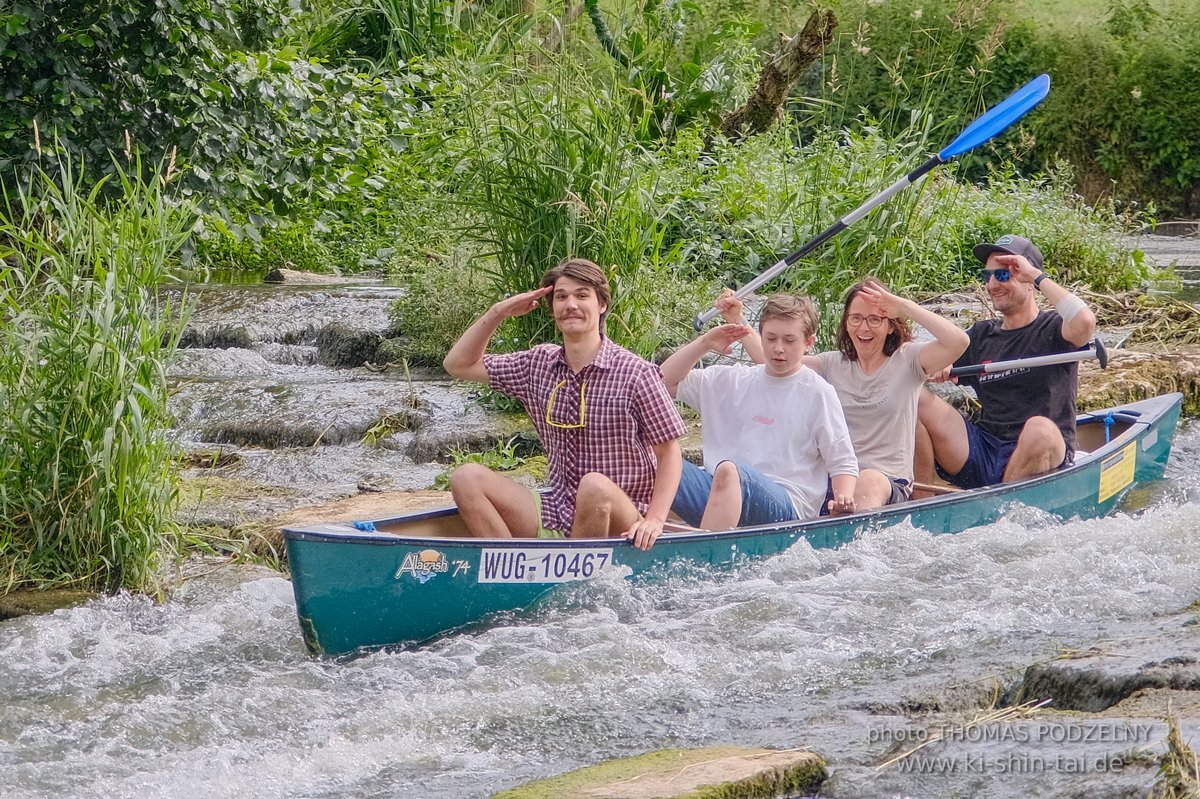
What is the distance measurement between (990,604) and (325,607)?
208cm

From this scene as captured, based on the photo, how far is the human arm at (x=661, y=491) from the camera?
4.39 meters

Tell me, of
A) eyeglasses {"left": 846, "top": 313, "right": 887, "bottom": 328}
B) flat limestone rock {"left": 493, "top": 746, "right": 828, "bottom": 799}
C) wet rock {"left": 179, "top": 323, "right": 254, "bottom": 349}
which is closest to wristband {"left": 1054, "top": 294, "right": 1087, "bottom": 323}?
eyeglasses {"left": 846, "top": 313, "right": 887, "bottom": 328}

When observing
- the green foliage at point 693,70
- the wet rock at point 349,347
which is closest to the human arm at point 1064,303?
the wet rock at point 349,347

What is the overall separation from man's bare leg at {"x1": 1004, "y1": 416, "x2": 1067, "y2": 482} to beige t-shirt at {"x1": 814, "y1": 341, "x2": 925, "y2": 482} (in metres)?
0.46

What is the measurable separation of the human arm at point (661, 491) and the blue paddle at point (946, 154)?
1.09 meters

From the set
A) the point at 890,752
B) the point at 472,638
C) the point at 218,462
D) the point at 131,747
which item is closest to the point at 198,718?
the point at 131,747

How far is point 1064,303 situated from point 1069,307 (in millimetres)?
29

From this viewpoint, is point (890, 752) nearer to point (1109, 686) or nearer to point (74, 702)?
point (1109, 686)

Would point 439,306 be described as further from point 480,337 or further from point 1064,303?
point 1064,303

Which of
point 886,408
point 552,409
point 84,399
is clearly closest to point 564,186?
point 886,408

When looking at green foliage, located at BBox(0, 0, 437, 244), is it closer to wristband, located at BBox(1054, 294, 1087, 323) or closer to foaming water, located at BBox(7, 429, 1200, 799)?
foaming water, located at BBox(7, 429, 1200, 799)

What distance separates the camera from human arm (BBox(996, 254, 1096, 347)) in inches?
215

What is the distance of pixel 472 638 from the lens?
4.27 meters

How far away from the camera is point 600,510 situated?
4422 millimetres
